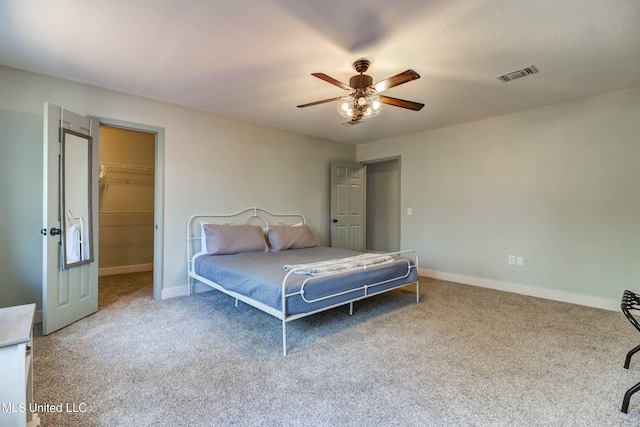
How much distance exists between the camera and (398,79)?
233 centimetres

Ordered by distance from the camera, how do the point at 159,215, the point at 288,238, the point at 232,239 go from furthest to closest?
1. the point at 288,238
2. the point at 232,239
3. the point at 159,215

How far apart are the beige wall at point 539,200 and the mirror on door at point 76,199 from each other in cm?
465

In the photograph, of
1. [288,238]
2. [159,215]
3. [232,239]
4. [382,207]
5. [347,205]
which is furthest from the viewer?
[382,207]

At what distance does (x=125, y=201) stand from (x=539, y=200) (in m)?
6.49

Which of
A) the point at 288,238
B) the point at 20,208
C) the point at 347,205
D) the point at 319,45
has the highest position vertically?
the point at 319,45

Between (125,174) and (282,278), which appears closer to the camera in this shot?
(282,278)

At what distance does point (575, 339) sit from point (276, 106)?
156 inches

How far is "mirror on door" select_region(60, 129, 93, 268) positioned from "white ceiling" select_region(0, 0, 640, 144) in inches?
28.4

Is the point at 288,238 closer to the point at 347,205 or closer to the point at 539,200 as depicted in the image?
the point at 347,205

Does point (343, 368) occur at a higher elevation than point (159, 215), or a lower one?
lower

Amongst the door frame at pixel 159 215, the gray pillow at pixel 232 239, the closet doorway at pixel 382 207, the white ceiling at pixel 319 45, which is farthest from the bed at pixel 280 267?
the closet doorway at pixel 382 207

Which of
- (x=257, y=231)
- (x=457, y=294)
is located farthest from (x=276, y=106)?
(x=457, y=294)

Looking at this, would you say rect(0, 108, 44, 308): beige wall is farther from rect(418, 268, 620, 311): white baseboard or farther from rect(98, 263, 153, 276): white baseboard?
rect(418, 268, 620, 311): white baseboard


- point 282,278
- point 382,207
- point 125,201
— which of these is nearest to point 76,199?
point 282,278
